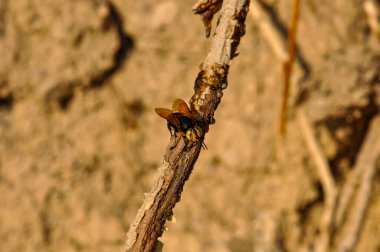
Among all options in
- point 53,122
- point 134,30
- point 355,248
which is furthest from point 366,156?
point 53,122

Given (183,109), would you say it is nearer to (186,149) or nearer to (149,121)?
(186,149)

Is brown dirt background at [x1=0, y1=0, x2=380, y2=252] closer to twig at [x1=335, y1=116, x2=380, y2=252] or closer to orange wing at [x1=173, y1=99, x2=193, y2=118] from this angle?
twig at [x1=335, y1=116, x2=380, y2=252]

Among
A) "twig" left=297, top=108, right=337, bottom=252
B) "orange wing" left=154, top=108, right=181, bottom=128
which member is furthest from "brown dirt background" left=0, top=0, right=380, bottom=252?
"orange wing" left=154, top=108, right=181, bottom=128

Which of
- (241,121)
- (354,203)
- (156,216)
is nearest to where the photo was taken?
(156,216)

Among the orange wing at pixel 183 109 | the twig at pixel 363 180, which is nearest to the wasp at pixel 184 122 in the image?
the orange wing at pixel 183 109

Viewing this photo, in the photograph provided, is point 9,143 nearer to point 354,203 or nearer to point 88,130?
point 88,130

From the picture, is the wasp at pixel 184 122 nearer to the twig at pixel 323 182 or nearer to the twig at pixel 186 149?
the twig at pixel 186 149

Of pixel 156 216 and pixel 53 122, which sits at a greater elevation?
pixel 53 122

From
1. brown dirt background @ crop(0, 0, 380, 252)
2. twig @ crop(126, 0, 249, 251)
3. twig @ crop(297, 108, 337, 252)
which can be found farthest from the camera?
twig @ crop(297, 108, 337, 252)
